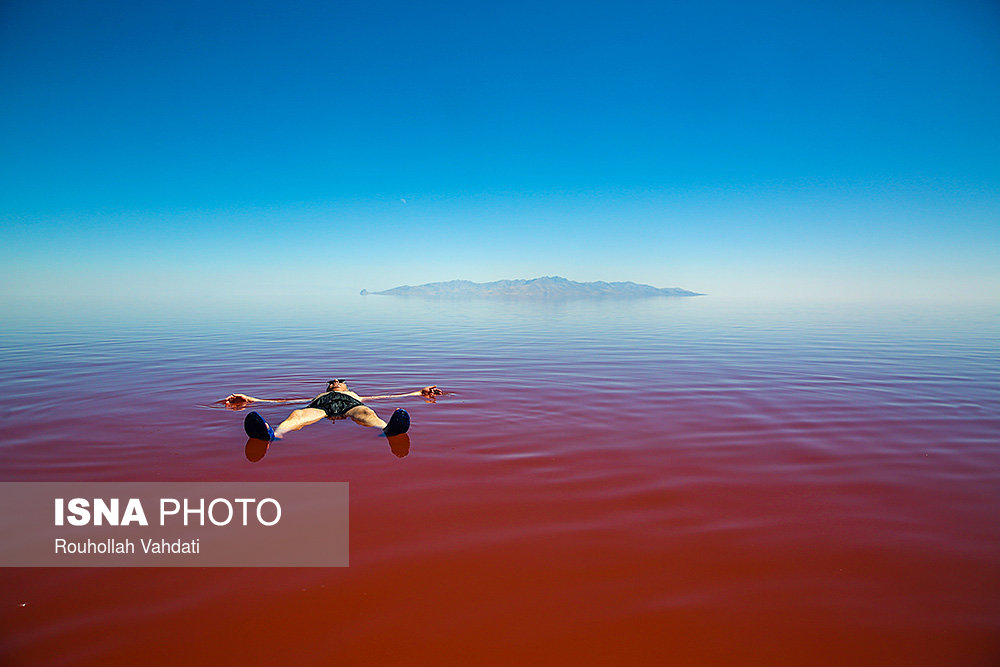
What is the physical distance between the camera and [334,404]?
8836 millimetres

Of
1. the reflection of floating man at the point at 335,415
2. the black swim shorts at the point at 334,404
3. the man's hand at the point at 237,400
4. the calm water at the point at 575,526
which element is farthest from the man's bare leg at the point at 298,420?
the man's hand at the point at 237,400

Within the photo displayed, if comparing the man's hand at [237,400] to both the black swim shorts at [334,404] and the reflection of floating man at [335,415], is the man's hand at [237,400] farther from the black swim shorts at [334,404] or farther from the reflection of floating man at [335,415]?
the black swim shorts at [334,404]

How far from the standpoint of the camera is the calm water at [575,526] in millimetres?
3449

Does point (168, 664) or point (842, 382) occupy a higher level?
point (842, 382)

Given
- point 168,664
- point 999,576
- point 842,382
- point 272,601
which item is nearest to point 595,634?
point 272,601

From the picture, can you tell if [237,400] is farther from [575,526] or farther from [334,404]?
[575,526]

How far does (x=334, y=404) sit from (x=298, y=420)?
0.78m

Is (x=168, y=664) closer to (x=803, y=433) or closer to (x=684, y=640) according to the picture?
(x=684, y=640)

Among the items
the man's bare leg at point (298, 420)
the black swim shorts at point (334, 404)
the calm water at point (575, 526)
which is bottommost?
the calm water at point (575, 526)

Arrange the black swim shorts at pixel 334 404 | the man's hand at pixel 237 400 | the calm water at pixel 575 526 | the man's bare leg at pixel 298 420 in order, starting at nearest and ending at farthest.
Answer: the calm water at pixel 575 526, the man's bare leg at pixel 298 420, the black swim shorts at pixel 334 404, the man's hand at pixel 237 400

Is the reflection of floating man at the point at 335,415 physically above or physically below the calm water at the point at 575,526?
above

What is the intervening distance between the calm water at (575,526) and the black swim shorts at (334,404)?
1.07 ft

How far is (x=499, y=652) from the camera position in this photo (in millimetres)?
3336

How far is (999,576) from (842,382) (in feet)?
31.4
